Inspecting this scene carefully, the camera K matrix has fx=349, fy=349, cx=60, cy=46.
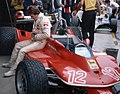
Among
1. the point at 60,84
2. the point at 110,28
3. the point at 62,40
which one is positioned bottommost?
the point at 110,28

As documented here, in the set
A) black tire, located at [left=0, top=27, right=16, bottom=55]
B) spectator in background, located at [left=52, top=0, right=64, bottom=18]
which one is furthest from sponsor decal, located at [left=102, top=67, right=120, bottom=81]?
spectator in background, located at [left=52, top=0, right=64, bottom=18]

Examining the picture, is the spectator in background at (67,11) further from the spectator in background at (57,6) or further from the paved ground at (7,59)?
the paved ground at (7,59)

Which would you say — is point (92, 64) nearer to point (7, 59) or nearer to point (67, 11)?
point (7, 59)

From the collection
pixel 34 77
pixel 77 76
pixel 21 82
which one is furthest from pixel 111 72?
pixel 21 82

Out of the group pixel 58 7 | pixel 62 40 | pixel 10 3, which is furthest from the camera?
pixel 58 7

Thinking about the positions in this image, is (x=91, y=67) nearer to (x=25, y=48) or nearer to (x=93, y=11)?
(x=25, y=48)

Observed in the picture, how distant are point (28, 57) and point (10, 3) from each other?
11.9ft

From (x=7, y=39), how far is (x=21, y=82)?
2.63 metres

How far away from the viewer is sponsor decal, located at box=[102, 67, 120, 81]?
15.9 feet

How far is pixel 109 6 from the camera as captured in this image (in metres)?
15.3

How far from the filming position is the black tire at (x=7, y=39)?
7727mm

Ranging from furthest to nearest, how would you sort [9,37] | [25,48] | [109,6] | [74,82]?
1. [109,6]
2. [9,37]
3. [25,48]
4. [74,82]

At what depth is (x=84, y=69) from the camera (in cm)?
492

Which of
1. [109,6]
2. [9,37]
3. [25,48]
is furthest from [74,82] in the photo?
[109,6]
